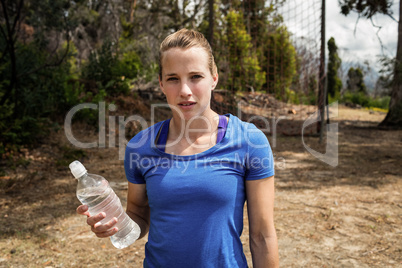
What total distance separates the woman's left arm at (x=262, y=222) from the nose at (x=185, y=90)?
42cm

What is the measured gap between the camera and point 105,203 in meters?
1.57

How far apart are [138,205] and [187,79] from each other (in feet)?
2.04

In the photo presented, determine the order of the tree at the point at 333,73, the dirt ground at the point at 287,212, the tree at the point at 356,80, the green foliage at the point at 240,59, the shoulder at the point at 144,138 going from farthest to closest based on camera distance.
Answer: the tree at the point at 356,80 → the tree at the point at 333,73 → the green foliage at the point at 240,59 → the dirt ground at the point at 287,212 → the shoulder at the point at 144,138

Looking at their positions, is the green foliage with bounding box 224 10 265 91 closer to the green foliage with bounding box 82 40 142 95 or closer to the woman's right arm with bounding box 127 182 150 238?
the green foliage with bounding box 82 40 142 95

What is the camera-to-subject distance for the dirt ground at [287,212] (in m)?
3.00

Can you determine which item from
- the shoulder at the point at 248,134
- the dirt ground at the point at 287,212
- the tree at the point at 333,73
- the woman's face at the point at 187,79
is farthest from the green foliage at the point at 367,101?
the woman's face at the point at 187,79

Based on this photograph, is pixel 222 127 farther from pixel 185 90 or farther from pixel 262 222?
pixel 262 222

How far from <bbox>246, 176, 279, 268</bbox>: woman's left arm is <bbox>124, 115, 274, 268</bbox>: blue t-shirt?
3 cm

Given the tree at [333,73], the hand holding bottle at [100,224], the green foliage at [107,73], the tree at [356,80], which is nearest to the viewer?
the hand holding bottle at [100,224]

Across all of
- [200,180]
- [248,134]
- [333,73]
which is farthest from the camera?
[333,73]

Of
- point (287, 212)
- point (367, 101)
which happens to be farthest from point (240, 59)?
point (367, 101)

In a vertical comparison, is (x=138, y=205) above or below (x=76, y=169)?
below

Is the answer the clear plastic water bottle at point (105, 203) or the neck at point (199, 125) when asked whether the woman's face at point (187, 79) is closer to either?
the neck at point (199, 125)

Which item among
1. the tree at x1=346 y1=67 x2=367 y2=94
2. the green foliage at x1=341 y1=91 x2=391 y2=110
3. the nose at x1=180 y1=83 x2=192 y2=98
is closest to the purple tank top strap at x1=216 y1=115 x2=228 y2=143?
the nose at x1=180 y1=83 x2=192 y2=98
